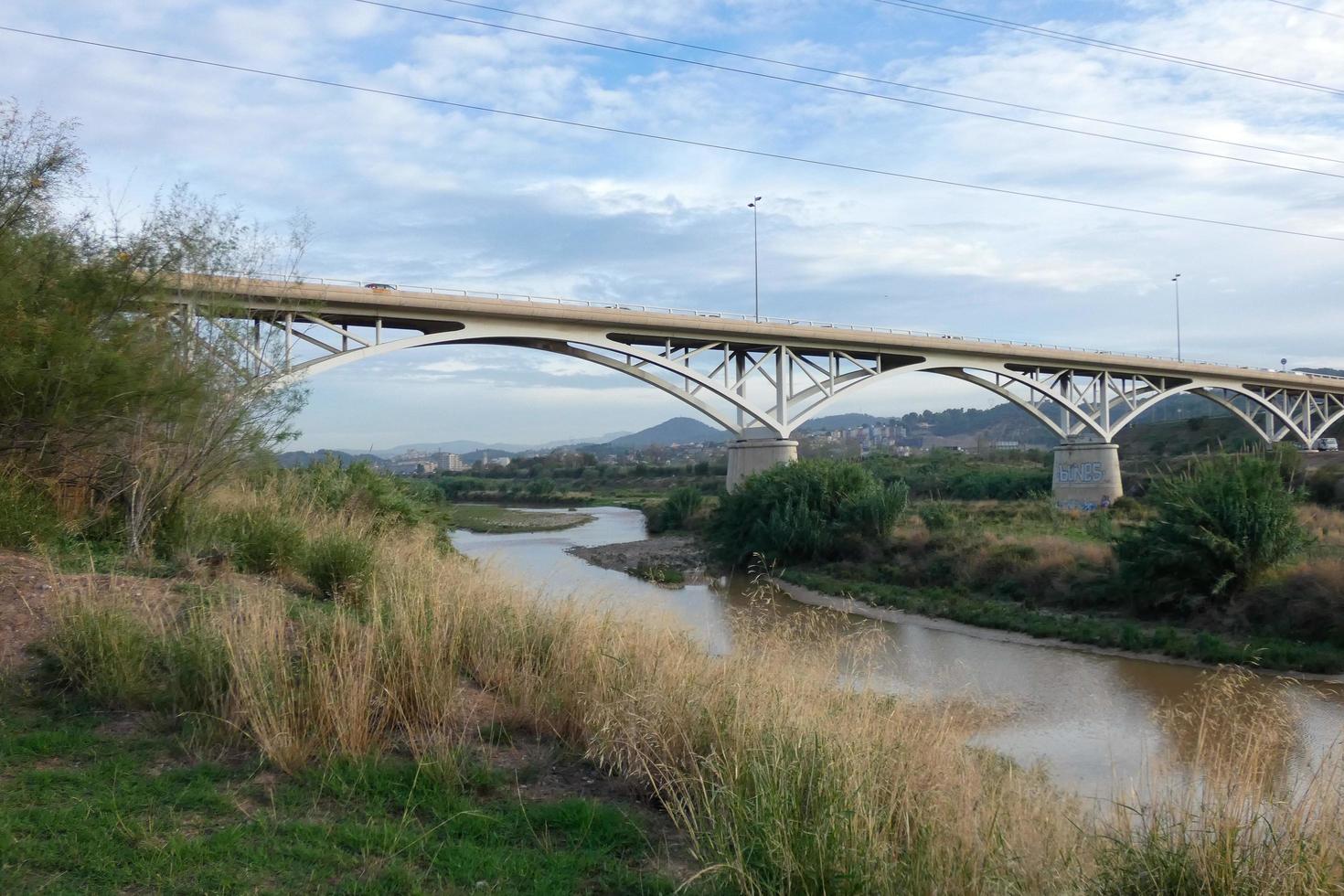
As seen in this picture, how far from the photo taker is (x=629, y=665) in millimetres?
6289

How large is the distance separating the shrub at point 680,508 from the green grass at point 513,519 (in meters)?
7.12

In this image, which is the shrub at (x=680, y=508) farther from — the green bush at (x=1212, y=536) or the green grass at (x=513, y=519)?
the green bush at (x=1212, y=536)

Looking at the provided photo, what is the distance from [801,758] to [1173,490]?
16.7 meters

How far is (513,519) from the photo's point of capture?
52688 millimetres

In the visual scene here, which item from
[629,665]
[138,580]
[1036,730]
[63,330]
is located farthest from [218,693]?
[1036,730]

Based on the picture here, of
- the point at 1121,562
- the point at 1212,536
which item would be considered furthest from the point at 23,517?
the point at 1121,562

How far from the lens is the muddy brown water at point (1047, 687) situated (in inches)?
342

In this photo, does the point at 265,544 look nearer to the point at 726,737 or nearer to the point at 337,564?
the point at 337,564

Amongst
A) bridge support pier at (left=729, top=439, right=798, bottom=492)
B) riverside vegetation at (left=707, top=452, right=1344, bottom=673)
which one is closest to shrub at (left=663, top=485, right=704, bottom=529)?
bridge support pier at (left=729, top=439, right=798, bottom=492)

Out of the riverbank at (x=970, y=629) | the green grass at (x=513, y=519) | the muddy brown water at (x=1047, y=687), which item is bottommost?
the green grass at (x=513, y=519)

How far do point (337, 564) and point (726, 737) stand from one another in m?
5.77

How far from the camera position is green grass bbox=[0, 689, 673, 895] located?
3.67m

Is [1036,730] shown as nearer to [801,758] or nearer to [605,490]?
[801,758]

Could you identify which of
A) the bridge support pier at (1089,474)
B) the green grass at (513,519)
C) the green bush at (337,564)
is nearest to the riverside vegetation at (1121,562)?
the green bush at (337,564)
